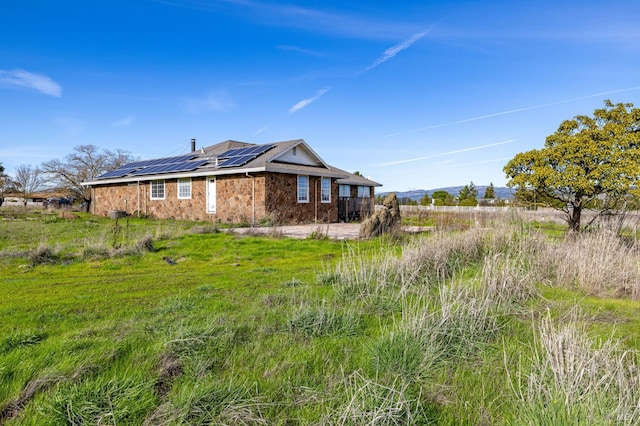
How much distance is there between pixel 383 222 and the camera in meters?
12.0

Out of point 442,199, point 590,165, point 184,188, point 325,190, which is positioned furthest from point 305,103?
point 590,165

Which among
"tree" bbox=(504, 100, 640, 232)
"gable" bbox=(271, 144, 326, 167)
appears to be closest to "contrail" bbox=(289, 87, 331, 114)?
"gable" bbox=(271, 144, 326, 167)

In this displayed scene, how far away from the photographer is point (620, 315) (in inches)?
173

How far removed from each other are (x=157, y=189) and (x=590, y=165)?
2080 centimetres

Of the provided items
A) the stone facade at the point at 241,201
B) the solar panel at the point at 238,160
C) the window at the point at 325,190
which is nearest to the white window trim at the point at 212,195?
the stone facade at the point at 241,201

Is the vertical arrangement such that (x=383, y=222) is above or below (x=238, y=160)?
below

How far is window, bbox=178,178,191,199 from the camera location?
67.4ft

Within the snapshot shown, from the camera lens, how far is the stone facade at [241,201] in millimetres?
17734

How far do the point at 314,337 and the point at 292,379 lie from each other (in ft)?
2.74

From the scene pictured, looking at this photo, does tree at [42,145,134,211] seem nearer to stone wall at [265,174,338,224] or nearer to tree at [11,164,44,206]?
tree at [11,164,44,206]

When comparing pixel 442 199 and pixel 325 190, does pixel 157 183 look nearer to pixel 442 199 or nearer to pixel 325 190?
pixel 325 190

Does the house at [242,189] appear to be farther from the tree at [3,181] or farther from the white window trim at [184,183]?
the tree at [3,181]

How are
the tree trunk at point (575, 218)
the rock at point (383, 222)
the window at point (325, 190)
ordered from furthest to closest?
the window at point (325, 190), the rock at point (383, 222), the tree trunk at point (575, 218)

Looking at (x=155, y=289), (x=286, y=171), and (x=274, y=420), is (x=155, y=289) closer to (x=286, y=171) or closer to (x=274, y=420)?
(x=274, y=420)
